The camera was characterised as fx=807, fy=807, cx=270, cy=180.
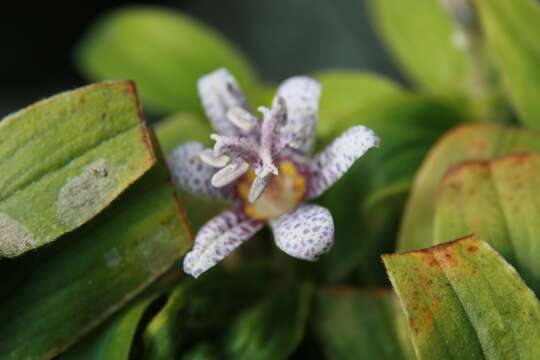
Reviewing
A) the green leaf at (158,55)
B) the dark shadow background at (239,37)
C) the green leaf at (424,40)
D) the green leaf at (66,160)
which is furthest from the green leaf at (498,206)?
the dark shadow background at (239,37)

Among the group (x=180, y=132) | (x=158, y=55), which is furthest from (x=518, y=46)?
(x=158, y=55)

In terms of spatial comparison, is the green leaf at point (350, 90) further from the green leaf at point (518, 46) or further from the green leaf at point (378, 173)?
the green leaf at point (518, 46)

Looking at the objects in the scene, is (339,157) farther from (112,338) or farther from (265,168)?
(112,338)

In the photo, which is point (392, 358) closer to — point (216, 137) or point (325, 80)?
point (216, 137)

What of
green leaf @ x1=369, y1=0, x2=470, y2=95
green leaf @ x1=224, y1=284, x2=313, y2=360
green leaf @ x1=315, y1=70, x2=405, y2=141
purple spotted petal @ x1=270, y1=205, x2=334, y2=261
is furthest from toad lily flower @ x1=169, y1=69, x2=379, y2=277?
green leaf @ x1=369, y1=0, x2=470, y2=95

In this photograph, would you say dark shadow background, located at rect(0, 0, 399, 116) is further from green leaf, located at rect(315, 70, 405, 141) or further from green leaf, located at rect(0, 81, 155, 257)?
green leaf, located at rect(0, 81, 155, 257)

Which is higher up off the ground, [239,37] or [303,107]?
[303,107]
